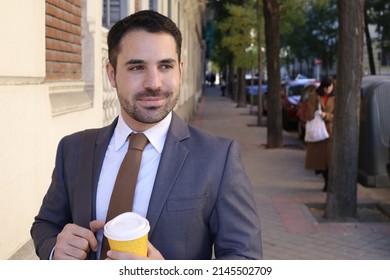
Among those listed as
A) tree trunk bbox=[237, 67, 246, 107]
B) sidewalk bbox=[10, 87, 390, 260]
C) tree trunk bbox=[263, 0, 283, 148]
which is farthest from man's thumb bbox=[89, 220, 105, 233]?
tree trunk bbox=[237, 67, 246, 107]

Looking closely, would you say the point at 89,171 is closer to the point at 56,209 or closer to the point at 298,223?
the point at 56,209

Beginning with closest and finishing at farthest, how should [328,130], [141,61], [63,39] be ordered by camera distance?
[141,61]
[63,39]
[328,130]

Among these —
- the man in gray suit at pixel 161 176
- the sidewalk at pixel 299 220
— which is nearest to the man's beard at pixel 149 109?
the man in gray suit at pixel 161 176

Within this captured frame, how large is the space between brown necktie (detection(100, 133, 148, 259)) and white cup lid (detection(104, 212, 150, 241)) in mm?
162

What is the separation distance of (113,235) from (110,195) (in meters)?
0.33

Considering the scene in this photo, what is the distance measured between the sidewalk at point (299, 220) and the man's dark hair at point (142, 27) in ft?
13.8

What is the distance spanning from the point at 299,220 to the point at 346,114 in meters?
1.42

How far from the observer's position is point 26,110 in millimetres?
3588

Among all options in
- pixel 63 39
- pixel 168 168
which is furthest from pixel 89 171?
pixel 63 39

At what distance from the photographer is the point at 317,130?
8.89 m

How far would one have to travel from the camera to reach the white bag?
8.87 m

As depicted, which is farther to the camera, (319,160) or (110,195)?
(319,160)
